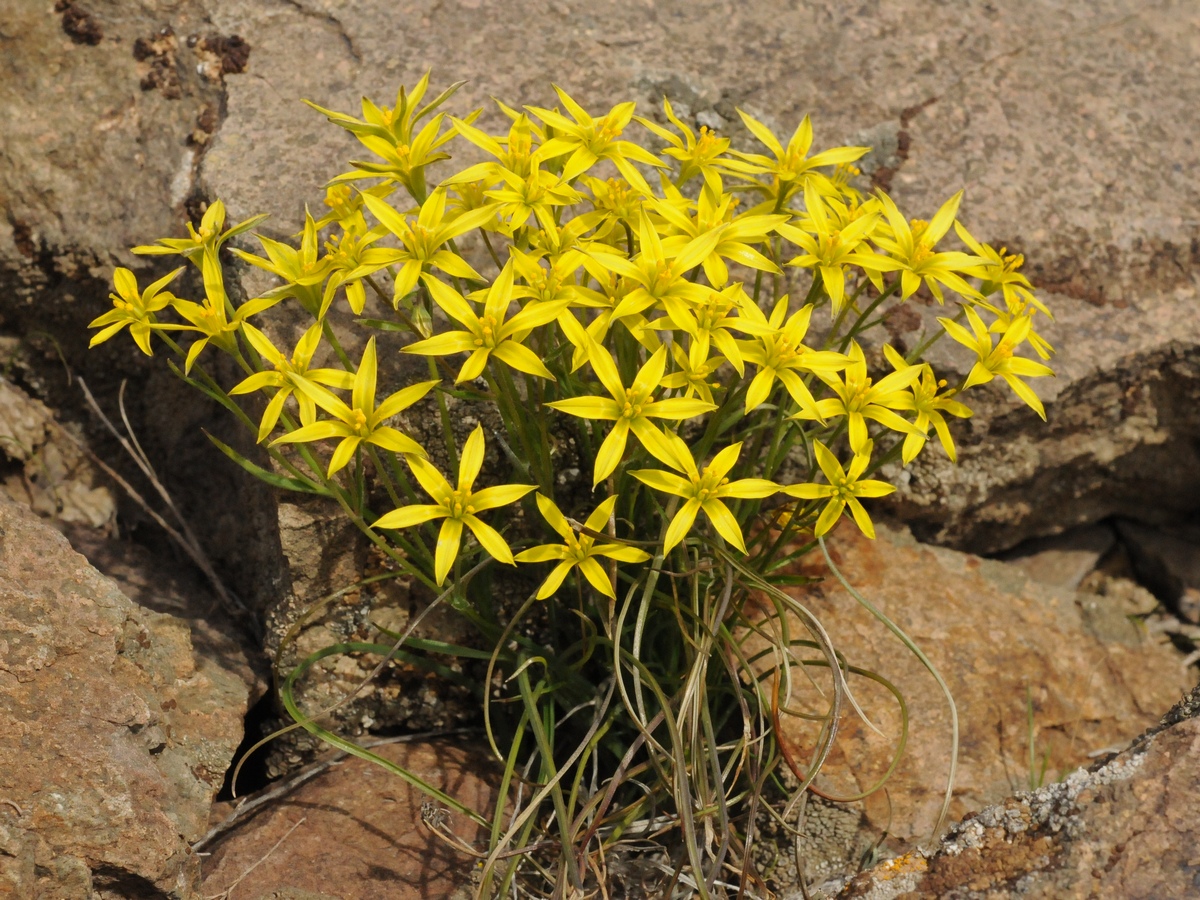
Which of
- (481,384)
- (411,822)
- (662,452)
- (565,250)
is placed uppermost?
(565,250)

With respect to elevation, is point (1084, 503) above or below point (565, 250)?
below

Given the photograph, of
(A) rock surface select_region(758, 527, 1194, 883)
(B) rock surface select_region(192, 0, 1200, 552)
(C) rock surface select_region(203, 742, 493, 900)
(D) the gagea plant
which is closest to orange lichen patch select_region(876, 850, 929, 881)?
(D) the gagea plant

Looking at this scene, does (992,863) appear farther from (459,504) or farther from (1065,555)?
(1065,555)

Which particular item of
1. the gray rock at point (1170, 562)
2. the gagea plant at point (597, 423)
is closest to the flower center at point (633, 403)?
the gagea plant at point (597, 423)

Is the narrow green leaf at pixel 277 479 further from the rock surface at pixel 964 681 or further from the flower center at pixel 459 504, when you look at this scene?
the rock surface at pixel 964 681

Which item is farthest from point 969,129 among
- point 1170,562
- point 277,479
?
point 277,479

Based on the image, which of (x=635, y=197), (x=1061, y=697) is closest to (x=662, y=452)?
(x=635, y=197)

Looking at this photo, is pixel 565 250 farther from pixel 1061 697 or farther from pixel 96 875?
pixel 1061 697
